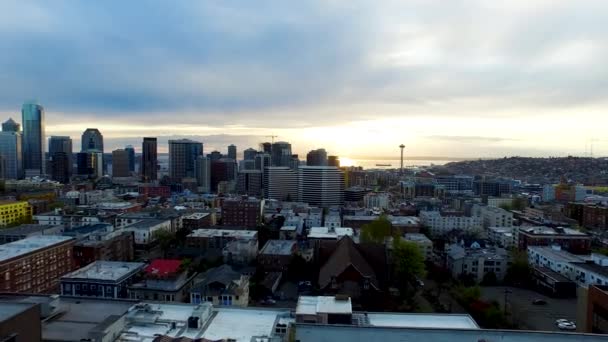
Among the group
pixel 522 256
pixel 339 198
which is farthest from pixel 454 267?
pixel 339 198

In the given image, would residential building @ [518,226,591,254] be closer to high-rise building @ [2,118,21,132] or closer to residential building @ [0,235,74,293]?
residential building @ [0,235,74,293]

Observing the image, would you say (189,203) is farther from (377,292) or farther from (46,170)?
(46,170)

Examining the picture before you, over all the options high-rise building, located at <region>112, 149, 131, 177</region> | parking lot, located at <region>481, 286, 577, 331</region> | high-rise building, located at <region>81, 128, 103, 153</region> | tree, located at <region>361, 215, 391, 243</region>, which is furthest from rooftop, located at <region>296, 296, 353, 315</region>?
high-rise building, located at <region>81, 128, 103, 153</region>

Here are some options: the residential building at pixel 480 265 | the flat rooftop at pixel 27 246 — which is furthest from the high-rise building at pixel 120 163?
the residential building at pixel 480 265

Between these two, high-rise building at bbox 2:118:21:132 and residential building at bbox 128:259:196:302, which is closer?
residential building at bbox 128:259:196:302

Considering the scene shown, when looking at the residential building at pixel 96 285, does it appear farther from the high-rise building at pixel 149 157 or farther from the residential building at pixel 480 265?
the high-rise building at pixel 149 157

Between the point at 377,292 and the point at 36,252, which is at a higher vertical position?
the point at 36,252

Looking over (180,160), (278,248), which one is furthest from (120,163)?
(278,248)
